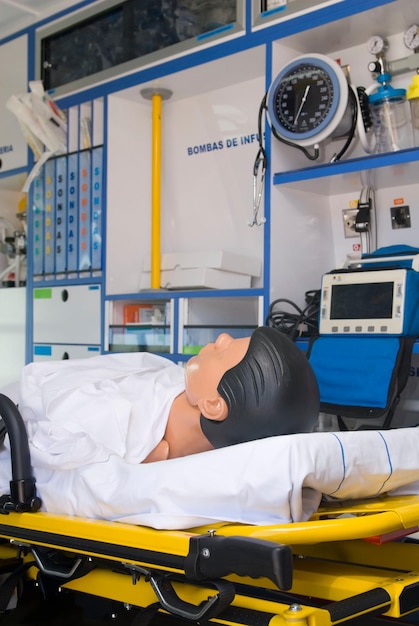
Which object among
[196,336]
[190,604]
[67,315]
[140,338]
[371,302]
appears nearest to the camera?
Result: [190,604]

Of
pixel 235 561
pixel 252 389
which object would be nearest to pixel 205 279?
pixel 252 389

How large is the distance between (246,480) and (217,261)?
6.29ft

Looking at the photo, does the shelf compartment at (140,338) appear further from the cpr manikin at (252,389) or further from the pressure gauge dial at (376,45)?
the cpr manikin at (252,389)

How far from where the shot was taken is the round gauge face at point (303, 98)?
8.79 ft

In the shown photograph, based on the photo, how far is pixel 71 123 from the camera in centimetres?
374

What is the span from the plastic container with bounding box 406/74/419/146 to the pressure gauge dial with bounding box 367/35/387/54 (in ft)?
0.70

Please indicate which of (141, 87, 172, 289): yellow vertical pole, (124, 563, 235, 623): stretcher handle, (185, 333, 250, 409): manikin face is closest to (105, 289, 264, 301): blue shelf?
(141, 87, 172, 289): yellow vertical pole

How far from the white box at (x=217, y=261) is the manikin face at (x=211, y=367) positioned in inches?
61.5

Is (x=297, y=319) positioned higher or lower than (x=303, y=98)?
lower

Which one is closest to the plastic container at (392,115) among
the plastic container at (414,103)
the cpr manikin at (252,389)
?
the plastic container at (414,103)

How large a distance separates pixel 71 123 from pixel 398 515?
2918mm

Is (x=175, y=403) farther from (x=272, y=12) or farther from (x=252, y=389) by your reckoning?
(x=272, y=12)

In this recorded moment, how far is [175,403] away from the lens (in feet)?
5.30

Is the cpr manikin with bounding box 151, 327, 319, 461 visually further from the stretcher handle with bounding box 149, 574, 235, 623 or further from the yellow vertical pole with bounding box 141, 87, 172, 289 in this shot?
the yellow vertical pole with bounding box 141, 87, 172, 289
